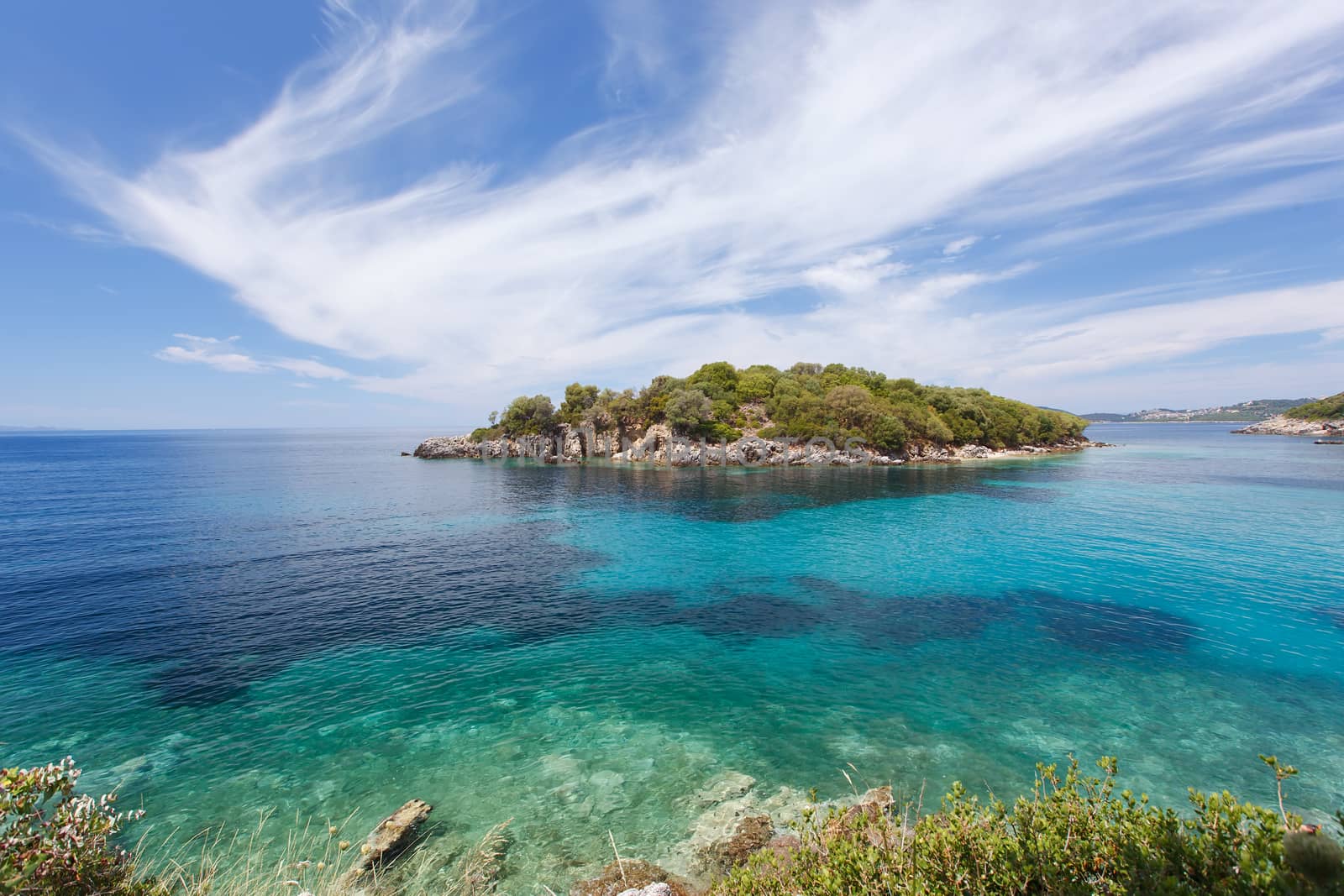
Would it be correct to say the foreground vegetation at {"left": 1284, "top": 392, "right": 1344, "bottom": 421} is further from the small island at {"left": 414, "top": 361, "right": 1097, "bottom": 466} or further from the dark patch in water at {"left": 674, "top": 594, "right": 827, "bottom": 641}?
the dark patch in water at {"left": 674, "top": 594, "right": 827, "bottom": 641}

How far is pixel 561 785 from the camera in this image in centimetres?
1438

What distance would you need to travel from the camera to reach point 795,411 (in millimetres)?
113250

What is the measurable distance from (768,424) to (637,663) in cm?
9717

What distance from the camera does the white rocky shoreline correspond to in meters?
104

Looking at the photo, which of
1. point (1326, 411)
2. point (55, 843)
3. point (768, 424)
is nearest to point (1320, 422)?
point (1326, 411)

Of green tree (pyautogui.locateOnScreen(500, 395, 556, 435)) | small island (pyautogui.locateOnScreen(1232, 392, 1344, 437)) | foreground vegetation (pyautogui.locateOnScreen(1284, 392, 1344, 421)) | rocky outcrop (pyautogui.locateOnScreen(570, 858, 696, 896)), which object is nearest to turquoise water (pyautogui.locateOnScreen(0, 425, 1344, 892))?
rocky outcrop (pyautogui.locateOnScreen(570, 858, 696, 896))

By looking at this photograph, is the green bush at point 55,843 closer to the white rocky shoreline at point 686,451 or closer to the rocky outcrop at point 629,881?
the rocky outcrop at point 629,881

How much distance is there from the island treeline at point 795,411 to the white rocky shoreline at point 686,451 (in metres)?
1.89

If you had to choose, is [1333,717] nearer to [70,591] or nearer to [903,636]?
[903,636]

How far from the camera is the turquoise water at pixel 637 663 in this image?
47.4ft

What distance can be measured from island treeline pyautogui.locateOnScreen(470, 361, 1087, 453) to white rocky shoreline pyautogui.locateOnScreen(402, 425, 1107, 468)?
6.19 feet

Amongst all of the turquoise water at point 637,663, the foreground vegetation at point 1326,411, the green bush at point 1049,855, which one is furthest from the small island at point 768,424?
the foreground vegetation at point 1326,411

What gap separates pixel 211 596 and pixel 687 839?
29.4m

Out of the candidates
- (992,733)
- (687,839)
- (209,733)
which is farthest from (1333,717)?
(209,733)
